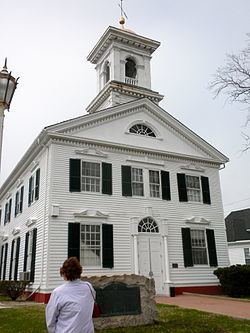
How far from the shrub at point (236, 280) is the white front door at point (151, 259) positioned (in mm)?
3083

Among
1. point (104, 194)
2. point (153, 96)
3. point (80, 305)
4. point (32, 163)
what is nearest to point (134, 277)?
point (80, 305)

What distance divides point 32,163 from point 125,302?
12.2 metres

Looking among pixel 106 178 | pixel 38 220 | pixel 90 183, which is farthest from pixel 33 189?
pixel 106 178

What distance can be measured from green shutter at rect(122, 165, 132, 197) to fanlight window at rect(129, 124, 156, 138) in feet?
7.63

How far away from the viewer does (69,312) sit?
12.8ft

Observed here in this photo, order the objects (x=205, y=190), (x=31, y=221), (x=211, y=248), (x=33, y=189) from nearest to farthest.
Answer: (x=31, y=221) < (x=33, y=189) < (x=211, y=248) < (x=205, y=190)

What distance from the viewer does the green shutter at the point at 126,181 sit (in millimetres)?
17998

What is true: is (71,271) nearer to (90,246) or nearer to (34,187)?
(90,246)

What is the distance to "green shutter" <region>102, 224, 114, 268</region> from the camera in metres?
16.4

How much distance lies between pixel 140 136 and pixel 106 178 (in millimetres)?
3404

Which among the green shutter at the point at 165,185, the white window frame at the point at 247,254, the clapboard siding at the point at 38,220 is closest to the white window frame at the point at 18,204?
the clapboard siding at the point at 38,220

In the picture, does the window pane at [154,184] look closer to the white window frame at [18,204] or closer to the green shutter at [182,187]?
the green shutter at [182,187]

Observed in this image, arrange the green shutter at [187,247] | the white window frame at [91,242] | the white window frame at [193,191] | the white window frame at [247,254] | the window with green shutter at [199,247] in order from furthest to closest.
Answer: the white window frame at [247,254] → the white window frame at [193,191] → the window with green shutter at [199,247] → the green shutter at [187,247] → the white window frame at [91,242]

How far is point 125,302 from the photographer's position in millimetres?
9391
